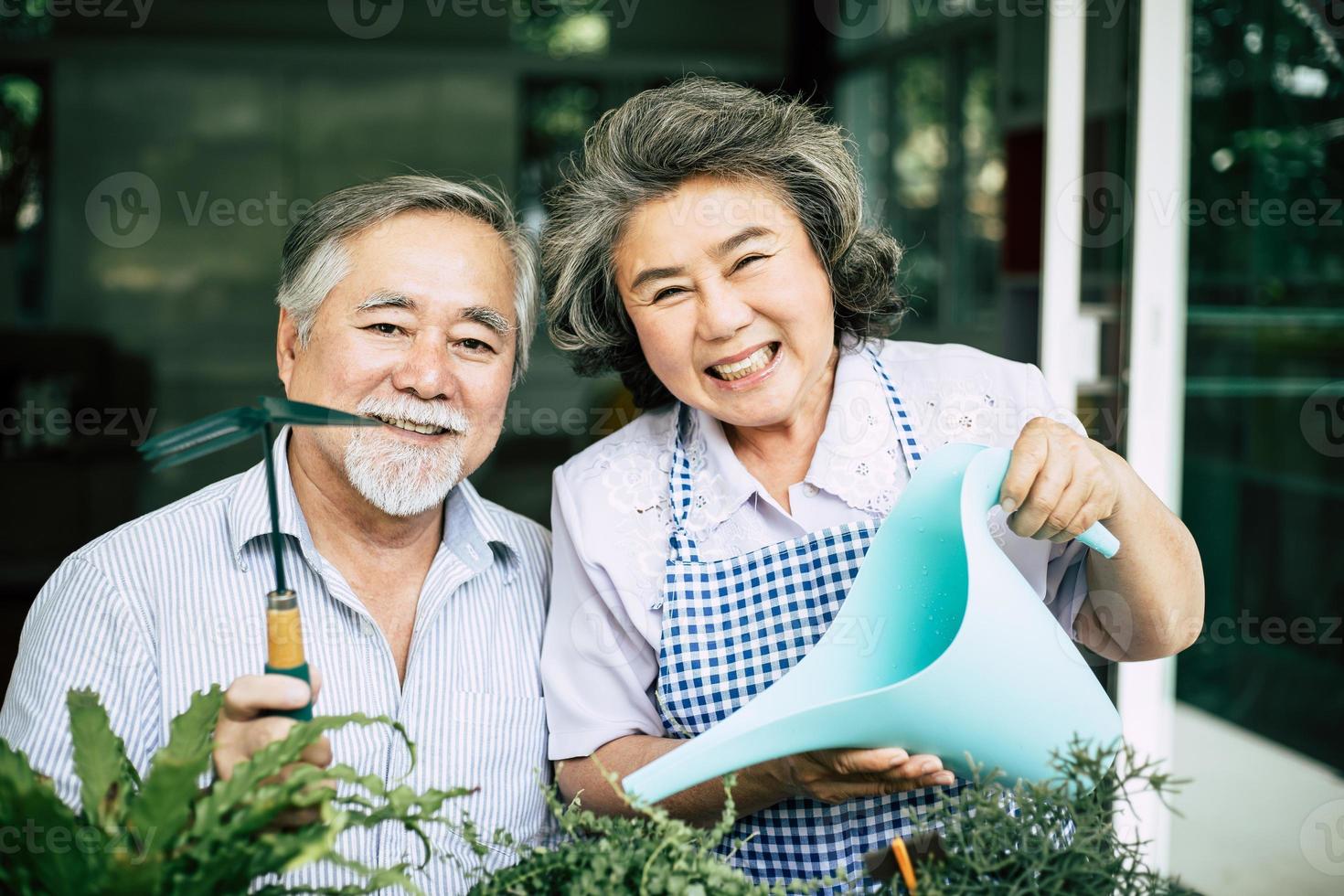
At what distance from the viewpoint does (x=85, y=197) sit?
24.3ft

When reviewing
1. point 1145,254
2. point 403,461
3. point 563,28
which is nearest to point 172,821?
point 403,461

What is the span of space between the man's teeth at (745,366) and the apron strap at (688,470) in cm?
15

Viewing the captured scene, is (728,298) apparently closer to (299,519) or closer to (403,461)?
(403,461)

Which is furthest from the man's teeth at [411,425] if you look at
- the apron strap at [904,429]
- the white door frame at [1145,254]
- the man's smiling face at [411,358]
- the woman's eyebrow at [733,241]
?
the white door frame at [1145,254]

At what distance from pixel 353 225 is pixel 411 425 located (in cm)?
27

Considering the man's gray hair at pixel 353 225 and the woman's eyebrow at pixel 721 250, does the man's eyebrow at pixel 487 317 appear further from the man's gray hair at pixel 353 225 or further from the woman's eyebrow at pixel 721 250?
the woman's eyebrow at pixel 721 250

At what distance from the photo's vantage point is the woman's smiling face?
134 cm

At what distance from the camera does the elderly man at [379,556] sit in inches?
51.7

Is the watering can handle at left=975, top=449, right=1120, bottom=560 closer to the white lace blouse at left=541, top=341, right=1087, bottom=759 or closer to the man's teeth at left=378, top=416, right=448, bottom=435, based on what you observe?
the white lace blouse at left=541, top=341, right=1087, bottom=759

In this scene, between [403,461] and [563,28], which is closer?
[403,461]

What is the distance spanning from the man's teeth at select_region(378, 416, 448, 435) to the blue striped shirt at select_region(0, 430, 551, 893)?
136 mm

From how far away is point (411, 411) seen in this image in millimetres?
1422

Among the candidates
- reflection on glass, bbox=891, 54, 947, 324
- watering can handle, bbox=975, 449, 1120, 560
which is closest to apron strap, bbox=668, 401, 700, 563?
watering can handle, bbox=975, 449, 1120, 560

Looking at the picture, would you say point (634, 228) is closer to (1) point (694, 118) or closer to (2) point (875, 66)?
(1) point (694, 118)
